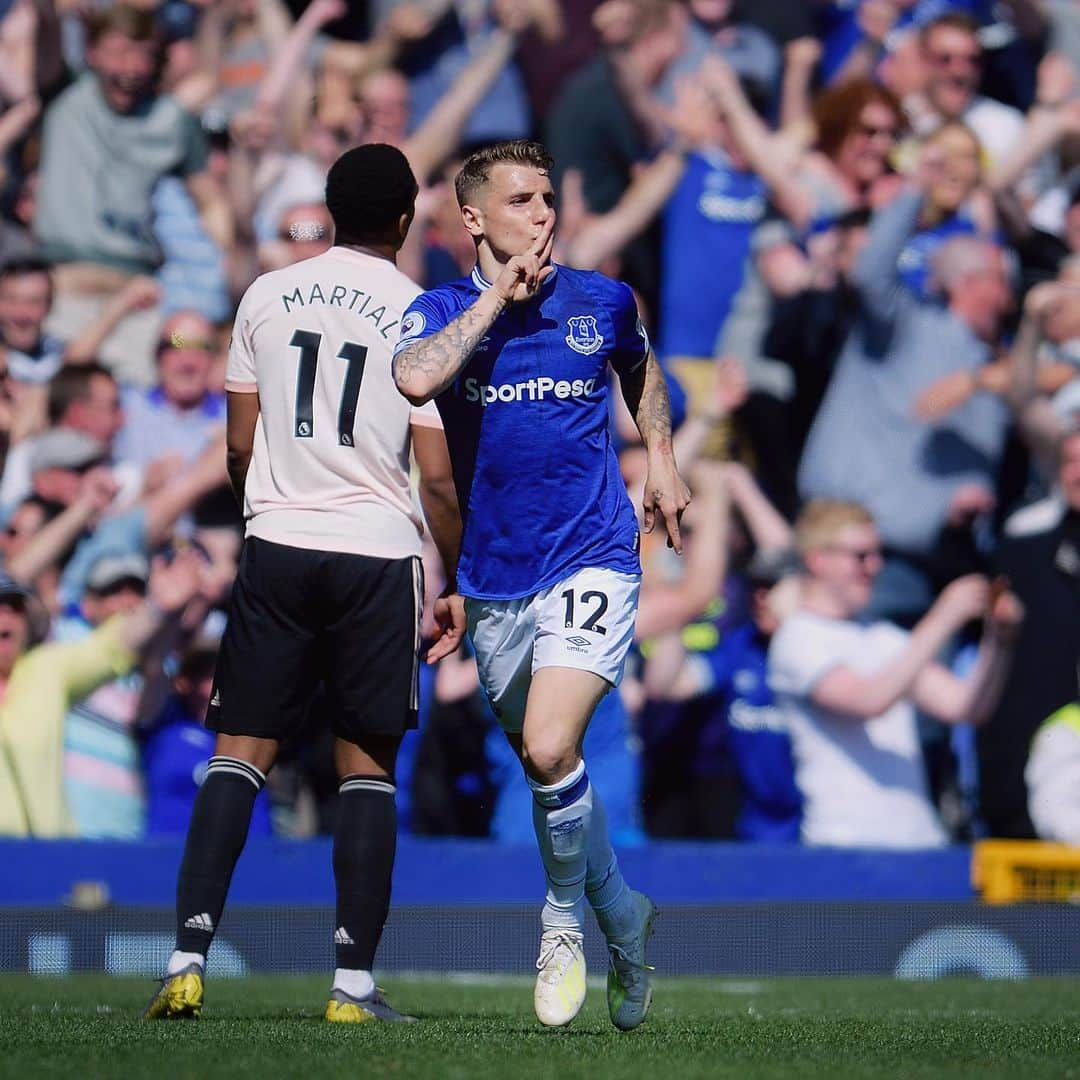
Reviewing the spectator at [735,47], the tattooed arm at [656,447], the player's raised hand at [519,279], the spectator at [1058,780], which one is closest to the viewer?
the player's raised hand at [519,279]

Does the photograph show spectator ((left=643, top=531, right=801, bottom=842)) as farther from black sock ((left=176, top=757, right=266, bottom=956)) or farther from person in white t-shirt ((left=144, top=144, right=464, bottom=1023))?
black sock ((left=176, top=757, right=266, bottom=956))

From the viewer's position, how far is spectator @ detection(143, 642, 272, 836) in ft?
31.1

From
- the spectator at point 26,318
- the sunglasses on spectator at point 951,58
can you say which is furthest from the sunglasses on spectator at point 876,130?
the spectator at point 26,318

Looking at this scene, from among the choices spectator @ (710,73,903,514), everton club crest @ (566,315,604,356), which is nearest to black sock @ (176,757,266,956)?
everton club crest @ (566,315,604,356)

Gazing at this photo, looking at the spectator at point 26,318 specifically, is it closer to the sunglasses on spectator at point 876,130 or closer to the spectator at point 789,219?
the spectator at point 789,219

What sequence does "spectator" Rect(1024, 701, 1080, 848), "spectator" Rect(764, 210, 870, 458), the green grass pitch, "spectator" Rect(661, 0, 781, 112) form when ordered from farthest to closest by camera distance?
"spectator" Rect(661, 0, 781, 112) < "spectator" Rect(764, 210, 870, 458) < "spectator" Rect(1024, 701, 1080, 848) < the green grass pitch

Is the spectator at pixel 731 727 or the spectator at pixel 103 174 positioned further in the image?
the spectator at pixel 103 174

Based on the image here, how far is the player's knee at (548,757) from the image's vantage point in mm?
5082

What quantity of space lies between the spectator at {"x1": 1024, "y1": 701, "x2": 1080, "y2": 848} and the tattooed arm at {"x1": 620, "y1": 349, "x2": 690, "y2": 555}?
14.5 feet

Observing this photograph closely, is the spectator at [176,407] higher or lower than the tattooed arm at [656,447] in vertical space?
higher

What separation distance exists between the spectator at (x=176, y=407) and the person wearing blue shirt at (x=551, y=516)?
5.34 meters

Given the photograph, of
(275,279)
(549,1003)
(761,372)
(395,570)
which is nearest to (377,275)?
(275,279)

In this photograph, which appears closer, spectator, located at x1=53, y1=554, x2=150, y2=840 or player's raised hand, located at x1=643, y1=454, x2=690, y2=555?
player's raised hand, located at x1=643, y1=454, x2=690, y2=555

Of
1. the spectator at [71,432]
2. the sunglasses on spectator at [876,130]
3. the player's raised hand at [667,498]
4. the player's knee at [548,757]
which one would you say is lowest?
the player's knee at [548,757]
